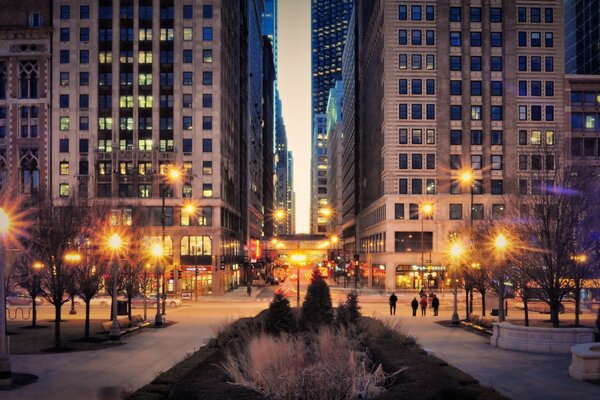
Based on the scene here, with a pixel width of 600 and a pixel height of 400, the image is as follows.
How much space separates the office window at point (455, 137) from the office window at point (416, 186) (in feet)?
21.3

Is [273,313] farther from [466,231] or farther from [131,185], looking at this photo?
[131,185]

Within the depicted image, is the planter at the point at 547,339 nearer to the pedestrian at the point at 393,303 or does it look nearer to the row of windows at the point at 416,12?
the pedestrian at the point at 393,303

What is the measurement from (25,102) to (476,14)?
58590 millimetres

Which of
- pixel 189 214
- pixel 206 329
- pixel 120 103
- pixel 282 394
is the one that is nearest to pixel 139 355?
pixel 206 329

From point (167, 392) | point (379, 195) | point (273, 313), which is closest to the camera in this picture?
point (167, 392)

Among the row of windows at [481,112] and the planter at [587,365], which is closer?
the planter at [587,365]

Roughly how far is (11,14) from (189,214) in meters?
35.3

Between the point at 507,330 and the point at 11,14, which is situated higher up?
Answer: the point at 11,14

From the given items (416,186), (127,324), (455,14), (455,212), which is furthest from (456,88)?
(127,324)

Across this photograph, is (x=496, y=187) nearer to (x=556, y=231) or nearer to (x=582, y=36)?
(x=582, y=36)

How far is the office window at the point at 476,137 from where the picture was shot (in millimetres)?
87188

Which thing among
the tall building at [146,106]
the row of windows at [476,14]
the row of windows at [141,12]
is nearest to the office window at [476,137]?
the row of windows at [476,14]

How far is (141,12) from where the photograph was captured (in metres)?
83.0

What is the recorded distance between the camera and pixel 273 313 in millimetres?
27906
